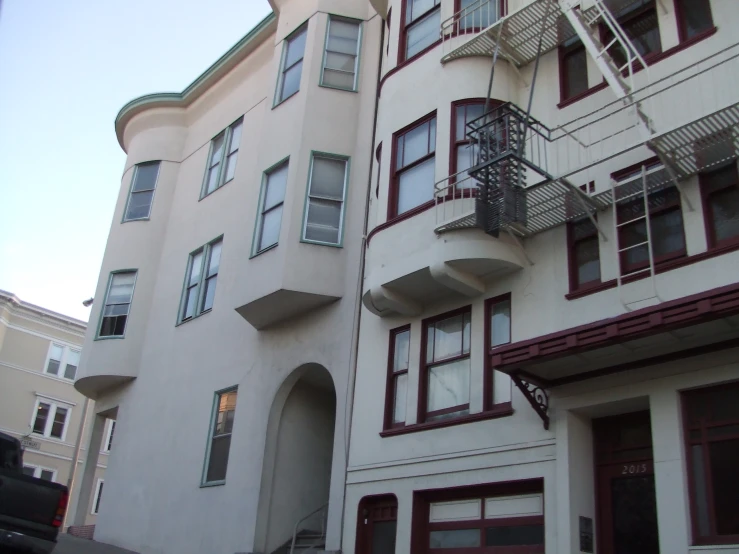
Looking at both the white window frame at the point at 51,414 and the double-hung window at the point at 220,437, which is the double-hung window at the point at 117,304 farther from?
the white window frame at the point at 51,414

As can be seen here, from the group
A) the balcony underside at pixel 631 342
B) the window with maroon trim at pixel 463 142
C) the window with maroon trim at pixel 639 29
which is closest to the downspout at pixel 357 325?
the window with maroon trim at pixel 463 142

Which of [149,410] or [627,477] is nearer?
[627,477]

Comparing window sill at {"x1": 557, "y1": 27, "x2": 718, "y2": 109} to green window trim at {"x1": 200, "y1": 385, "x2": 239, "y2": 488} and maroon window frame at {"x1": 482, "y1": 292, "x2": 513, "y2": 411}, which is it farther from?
green window trim at {"x1": 200, "y1": 385, "x2": 239, "y2": 488}

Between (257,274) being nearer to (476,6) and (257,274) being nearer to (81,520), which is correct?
(476,6)

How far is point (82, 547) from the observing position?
1906 cm

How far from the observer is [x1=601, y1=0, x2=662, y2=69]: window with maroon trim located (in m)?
13.3

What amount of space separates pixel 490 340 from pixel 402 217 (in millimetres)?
2869

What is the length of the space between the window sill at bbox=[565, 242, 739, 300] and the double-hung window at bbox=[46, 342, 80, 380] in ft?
132

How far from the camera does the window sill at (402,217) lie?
1425 cm

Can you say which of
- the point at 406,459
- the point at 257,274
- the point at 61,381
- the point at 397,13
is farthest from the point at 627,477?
the point at 61,381

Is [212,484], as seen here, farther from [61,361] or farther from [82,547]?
[61,361]

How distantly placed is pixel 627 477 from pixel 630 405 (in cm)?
102

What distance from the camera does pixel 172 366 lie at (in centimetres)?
2125

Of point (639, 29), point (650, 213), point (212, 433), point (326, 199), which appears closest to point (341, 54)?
point (326, 199)
